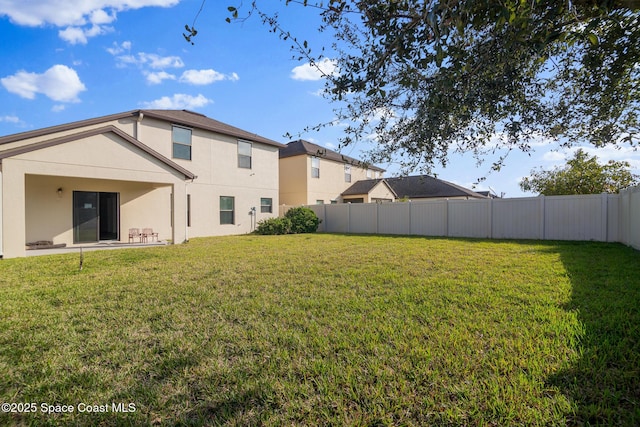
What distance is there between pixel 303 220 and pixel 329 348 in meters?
15.3

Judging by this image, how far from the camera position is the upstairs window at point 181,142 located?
14820 mm

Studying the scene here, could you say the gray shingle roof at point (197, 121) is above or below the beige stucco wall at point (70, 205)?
above

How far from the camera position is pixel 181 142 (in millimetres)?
15094

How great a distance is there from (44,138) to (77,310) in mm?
9672

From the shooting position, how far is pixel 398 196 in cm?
2878

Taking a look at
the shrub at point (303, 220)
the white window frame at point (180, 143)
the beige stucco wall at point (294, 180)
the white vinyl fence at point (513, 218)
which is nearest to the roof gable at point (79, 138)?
the white window frame at point (180, 143)

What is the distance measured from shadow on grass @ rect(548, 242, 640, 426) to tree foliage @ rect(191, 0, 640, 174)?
6.84ft

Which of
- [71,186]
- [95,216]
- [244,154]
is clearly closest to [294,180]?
[244,154]

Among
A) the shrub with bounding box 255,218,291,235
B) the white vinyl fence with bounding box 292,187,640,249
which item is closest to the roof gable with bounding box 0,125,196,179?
the shrub with bounding box 255,218,291,235

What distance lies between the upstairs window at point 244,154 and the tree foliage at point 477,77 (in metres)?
15.0

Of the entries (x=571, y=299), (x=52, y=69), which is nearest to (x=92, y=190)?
(x=52, y=69)

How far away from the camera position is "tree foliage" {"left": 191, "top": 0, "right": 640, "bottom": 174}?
2670mm

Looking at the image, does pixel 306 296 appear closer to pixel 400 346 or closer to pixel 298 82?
pixel 400 346

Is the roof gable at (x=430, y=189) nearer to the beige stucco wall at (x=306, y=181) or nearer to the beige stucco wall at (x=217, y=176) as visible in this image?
the beige stucco wall at (x=306, y=181)
